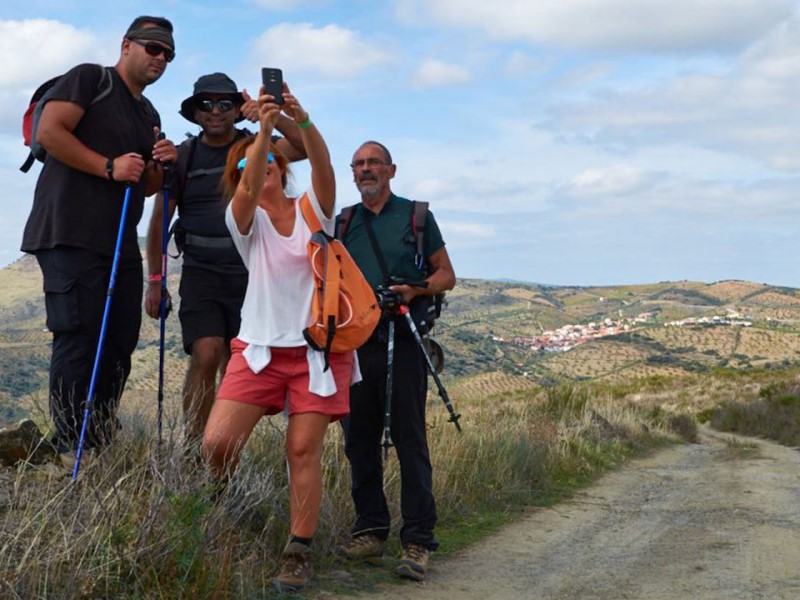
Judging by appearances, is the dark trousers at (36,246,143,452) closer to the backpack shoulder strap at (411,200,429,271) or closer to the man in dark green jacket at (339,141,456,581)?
the man in dark green jacket at (339,141,456,581)

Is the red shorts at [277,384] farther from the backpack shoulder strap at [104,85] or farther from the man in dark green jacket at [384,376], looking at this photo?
the backpack shoulder strap at [104,85]

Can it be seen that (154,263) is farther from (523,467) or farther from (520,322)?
(520,322)

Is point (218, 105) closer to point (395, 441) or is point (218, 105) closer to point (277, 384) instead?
point (277, 384)

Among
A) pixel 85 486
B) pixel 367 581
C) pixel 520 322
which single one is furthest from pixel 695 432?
pixel 520 322

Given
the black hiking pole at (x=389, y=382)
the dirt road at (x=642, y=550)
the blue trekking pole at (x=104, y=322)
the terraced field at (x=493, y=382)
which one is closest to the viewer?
the blue trekking pole at (x=104, y=322)

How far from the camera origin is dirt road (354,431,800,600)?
5223 millimetres

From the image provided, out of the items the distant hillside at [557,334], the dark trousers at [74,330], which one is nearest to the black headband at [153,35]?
the dark trousers at [74,330]

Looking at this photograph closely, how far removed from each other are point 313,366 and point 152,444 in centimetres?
101

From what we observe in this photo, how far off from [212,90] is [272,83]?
3.89 feet

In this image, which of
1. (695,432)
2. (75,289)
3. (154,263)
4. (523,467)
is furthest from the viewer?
(695,432)

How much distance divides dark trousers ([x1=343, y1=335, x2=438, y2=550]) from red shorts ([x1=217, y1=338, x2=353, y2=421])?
85 cm

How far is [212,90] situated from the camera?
5422 millimetres

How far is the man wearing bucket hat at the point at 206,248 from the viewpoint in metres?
5.44

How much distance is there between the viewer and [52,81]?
5.08 m
